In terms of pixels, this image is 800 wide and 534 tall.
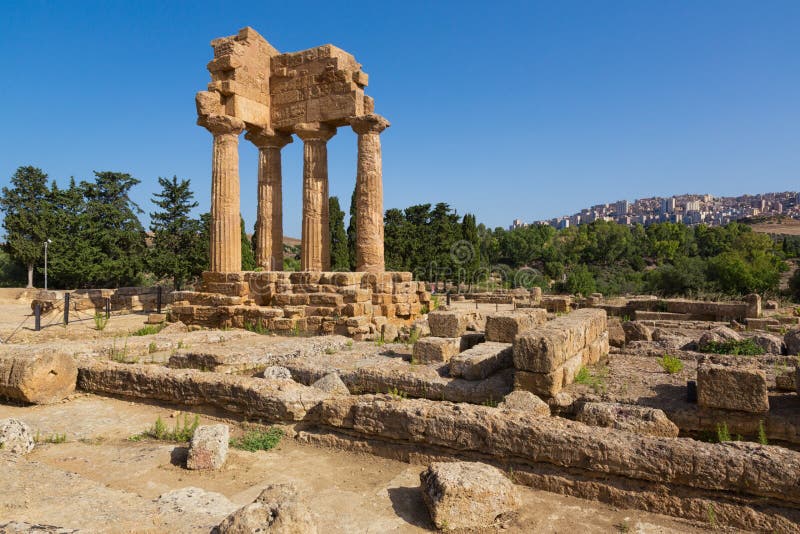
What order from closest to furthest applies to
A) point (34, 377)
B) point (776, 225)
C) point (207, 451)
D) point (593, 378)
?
A: point (207, 451), point (34, 377), point (593, 378), point (776, 225)

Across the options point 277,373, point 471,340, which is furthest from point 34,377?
point 471,340

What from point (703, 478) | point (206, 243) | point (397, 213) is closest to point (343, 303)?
point (703, 478)

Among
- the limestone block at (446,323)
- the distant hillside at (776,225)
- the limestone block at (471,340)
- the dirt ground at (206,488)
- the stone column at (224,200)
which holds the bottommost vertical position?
the dirt ground at (206,488)

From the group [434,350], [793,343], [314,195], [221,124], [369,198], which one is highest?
[221,124]

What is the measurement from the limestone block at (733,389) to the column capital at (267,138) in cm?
1418

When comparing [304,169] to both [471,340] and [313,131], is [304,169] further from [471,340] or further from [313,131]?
[471,340]

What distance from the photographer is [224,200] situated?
15.1 m

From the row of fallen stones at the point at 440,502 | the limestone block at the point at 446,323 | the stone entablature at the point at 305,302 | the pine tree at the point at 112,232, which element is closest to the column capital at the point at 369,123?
the stone entablature at the point at 305,302

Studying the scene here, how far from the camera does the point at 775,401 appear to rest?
17.3 ft

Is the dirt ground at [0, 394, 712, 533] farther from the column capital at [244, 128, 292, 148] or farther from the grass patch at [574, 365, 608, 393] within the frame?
the column capital at [244, 128, 292, 148]

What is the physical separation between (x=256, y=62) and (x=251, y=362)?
11.0 meters

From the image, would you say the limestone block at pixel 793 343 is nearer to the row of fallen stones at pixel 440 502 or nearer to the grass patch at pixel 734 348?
the grass patch at pixel 734 348

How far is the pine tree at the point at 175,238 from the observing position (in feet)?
106

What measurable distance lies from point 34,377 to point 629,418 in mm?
6805
